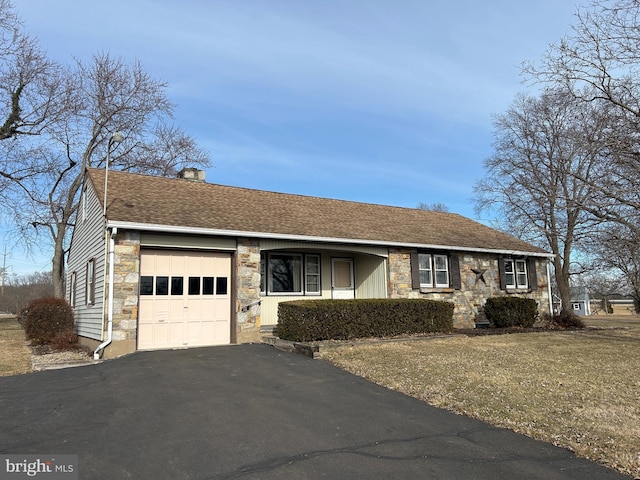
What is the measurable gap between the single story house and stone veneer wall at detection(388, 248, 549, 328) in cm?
4

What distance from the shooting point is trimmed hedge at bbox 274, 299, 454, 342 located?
10875 mm

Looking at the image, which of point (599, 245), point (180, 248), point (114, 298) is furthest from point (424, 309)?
point (114, 298)

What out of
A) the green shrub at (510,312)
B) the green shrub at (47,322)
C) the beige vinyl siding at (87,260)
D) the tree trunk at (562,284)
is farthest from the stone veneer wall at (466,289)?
the green shrub at (47,322)

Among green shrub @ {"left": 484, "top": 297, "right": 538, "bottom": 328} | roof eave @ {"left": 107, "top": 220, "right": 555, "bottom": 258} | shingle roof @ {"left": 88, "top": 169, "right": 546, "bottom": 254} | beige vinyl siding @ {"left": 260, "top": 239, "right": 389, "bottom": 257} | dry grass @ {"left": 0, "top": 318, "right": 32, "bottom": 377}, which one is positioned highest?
shingle roof @ {"left": 88, "top": 169, "right": 546, "bottom": 254}

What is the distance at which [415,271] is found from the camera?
602 inches

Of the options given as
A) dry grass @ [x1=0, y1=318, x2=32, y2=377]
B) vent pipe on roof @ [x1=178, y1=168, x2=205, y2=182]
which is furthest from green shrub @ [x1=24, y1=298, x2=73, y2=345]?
vent pipe on roof @ [x1=178, y1=168, x2=205, y2=182]

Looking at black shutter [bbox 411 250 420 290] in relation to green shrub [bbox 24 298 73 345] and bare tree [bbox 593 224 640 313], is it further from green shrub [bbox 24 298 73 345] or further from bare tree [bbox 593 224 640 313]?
green shrub [bbox 24 298 73 345]

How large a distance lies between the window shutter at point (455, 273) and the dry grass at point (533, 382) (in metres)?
4.07

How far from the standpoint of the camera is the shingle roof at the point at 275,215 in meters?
11.8

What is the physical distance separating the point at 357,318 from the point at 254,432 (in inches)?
264

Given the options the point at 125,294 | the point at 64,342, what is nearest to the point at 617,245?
the point at 125,294

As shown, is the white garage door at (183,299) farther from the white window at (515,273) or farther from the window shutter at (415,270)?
the white window at (515,273)

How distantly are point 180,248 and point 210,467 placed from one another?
26.0 ft

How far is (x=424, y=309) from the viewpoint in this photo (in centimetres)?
1295
